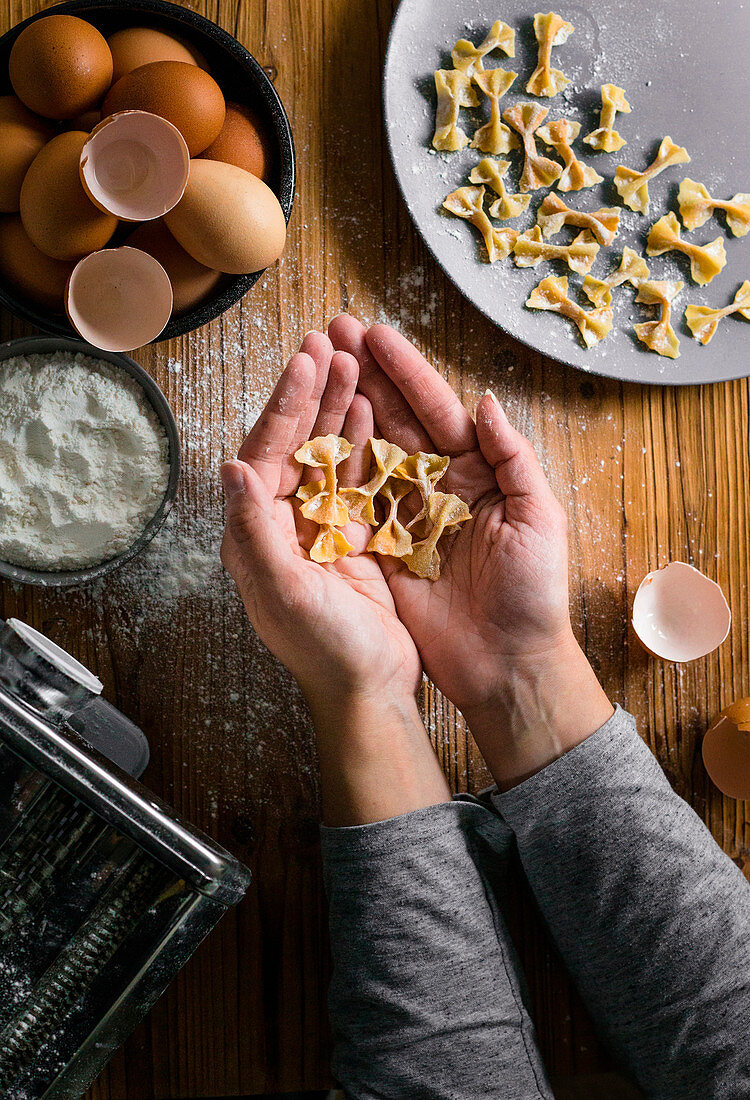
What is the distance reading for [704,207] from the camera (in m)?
0.76

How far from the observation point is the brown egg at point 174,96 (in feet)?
1.88

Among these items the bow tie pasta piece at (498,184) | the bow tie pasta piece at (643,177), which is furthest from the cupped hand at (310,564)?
the bow tie pasta piece at (643,177)

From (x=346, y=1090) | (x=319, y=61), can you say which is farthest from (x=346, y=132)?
(x=346, y=1090)

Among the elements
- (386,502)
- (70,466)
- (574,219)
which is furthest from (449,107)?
(70,466)

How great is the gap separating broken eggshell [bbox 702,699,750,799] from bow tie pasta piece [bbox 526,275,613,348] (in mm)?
372

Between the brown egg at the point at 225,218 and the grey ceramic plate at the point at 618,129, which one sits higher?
the grey ceramic plate at the point at 618,129

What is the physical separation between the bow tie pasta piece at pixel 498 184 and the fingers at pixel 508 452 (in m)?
0.19

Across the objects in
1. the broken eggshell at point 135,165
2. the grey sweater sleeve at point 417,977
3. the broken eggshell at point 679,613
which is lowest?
the grey sweater sleeve at point 417,977

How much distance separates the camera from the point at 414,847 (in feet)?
2.09

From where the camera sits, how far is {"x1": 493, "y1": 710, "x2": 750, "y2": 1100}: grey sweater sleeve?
63cm

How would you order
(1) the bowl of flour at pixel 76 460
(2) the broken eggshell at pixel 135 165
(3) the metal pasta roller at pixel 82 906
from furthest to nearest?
1. (1) the bowl of flour at pixel 76 460
2. (2) the broken eggshell at pixel 135 165
3. (3) the metal pasta roller at pixel 82 906

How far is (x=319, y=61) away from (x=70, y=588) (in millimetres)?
557

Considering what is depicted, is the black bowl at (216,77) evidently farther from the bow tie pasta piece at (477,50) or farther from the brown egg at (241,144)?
the bow tie pasta piece at (477,50)

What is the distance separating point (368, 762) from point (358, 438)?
11.6 inches
